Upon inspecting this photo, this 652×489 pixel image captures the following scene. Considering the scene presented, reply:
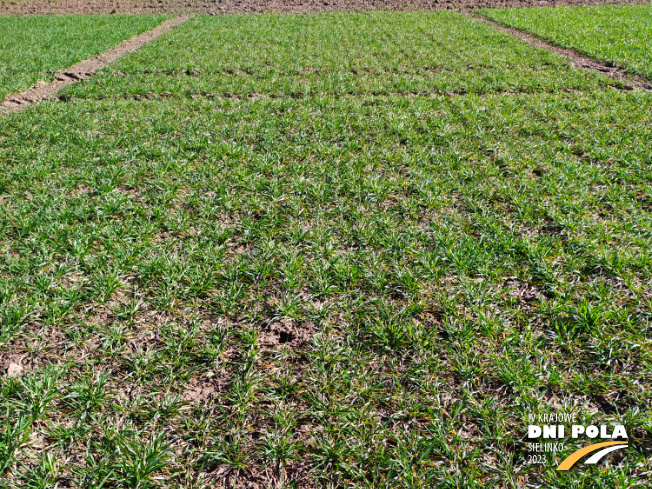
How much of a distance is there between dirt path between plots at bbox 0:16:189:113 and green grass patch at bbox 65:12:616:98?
2.75ft

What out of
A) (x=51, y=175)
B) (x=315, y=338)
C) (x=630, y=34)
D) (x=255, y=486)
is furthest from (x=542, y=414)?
(x=630, y=34)

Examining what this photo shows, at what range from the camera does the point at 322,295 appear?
325 centimetres

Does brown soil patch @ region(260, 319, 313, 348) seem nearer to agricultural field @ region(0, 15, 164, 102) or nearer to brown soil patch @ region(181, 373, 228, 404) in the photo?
brown soil patch @ region(181, 373, 228, 404)

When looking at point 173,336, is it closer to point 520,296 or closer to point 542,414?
point 542,414

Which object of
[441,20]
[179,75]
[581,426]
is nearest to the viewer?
[581,426]

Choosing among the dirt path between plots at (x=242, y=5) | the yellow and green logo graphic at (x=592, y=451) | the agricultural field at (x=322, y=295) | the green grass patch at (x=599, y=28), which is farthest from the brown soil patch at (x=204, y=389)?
the dirt path between plots at (x=242, y=5)

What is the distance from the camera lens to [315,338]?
285cm

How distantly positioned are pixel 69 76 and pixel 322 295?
10728mm

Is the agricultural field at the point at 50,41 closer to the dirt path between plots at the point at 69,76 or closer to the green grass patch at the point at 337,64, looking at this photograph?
the dirt path between plots at the point at 69,76

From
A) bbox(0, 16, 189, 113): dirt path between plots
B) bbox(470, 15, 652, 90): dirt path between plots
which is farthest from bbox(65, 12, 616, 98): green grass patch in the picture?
bbox(0, 16, 189, 113): dirt path between plots

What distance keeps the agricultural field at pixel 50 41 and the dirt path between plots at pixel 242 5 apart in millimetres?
2744

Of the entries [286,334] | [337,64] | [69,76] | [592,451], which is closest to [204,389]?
[286,334]

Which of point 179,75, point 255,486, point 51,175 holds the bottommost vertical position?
point 255,486

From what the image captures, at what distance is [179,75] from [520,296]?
9507 mm
